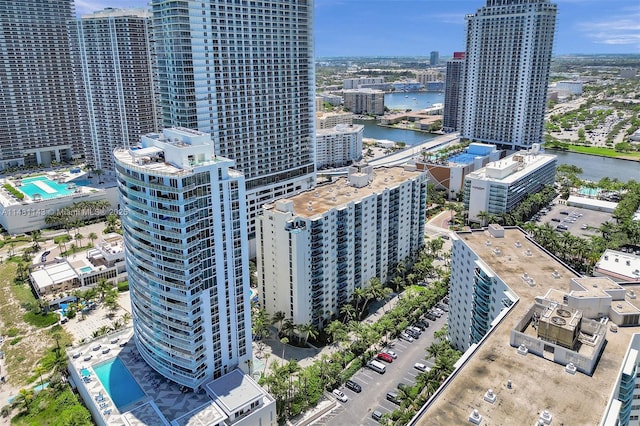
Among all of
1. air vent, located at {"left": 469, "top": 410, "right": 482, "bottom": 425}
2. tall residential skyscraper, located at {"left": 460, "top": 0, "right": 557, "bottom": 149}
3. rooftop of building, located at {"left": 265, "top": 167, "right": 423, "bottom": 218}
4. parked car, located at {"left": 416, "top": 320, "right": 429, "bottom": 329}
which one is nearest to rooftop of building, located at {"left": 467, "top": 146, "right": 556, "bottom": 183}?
tall residential skyscraper, located at {"left": 460, "top": 0, "right": 557, "bottom": 149}

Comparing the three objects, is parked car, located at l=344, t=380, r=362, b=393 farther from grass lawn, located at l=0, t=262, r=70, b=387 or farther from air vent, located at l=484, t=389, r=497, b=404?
grass lawn, located at l=0, t=262, r=70, b=387

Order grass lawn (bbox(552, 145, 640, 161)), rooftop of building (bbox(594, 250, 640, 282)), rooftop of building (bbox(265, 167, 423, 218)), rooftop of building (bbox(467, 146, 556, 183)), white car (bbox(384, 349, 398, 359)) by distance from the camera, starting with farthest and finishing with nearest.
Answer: grass lawn (bbox(552, 145, 640, 161)), rooftop of building (bbox(467, 146, 556, 183)), rooftop of building (bbox(265, 167, 423, 218)), rooftop of building (bbox(594, 250, 640, 282)), white car (bbox(384, 349, 398, 359))

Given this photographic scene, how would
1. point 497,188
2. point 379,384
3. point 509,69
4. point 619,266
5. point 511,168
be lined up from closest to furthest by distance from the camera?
point 379,384
point 619,266
point 497,188
point 511,168
point 509,69

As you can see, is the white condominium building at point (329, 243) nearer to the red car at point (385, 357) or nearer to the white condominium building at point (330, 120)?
the red car at point (385, 357)

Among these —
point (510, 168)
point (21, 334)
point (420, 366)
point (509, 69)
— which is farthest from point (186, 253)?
point (509, 69)

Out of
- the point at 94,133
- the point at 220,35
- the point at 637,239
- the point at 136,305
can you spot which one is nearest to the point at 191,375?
the point at 136,305

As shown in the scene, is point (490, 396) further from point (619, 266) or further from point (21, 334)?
point (21, 334)
